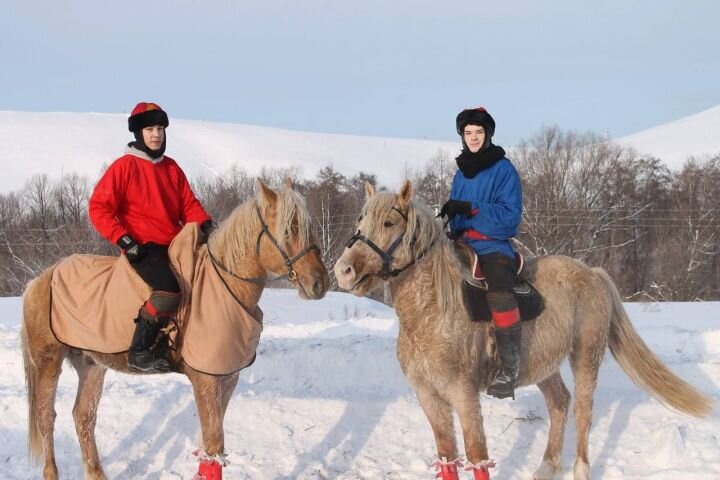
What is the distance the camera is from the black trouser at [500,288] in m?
4.07

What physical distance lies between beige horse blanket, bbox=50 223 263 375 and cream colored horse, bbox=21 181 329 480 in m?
0.13

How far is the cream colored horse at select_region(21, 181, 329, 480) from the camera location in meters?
4.11

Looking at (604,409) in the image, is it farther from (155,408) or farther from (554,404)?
(155,408)

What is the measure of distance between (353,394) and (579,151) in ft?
117

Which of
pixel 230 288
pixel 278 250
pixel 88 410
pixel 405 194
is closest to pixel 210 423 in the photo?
pixel 230 288

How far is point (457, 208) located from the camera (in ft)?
13.4

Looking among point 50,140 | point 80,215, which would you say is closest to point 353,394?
point 80,215

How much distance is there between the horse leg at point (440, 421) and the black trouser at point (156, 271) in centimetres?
193

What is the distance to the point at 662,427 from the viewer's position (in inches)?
210

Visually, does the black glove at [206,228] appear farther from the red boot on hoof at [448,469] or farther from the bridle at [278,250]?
the red boot on hoof at [448,469]

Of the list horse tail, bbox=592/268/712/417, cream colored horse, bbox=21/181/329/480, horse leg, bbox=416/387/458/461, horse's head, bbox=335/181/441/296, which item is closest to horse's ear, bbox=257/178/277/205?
cream colored horse, bbox=21/181/329/480

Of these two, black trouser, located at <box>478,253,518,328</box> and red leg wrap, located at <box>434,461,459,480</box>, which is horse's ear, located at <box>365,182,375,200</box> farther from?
red leg wrap, located at <box>434,461,459,480</box>

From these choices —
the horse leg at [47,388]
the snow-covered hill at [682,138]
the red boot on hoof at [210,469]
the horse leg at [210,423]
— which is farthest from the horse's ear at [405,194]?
the snow-covered hill at [682,138]

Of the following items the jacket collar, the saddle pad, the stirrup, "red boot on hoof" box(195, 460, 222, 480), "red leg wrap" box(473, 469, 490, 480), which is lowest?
"red boot on hoof" box(195, 460, 222, 480)
